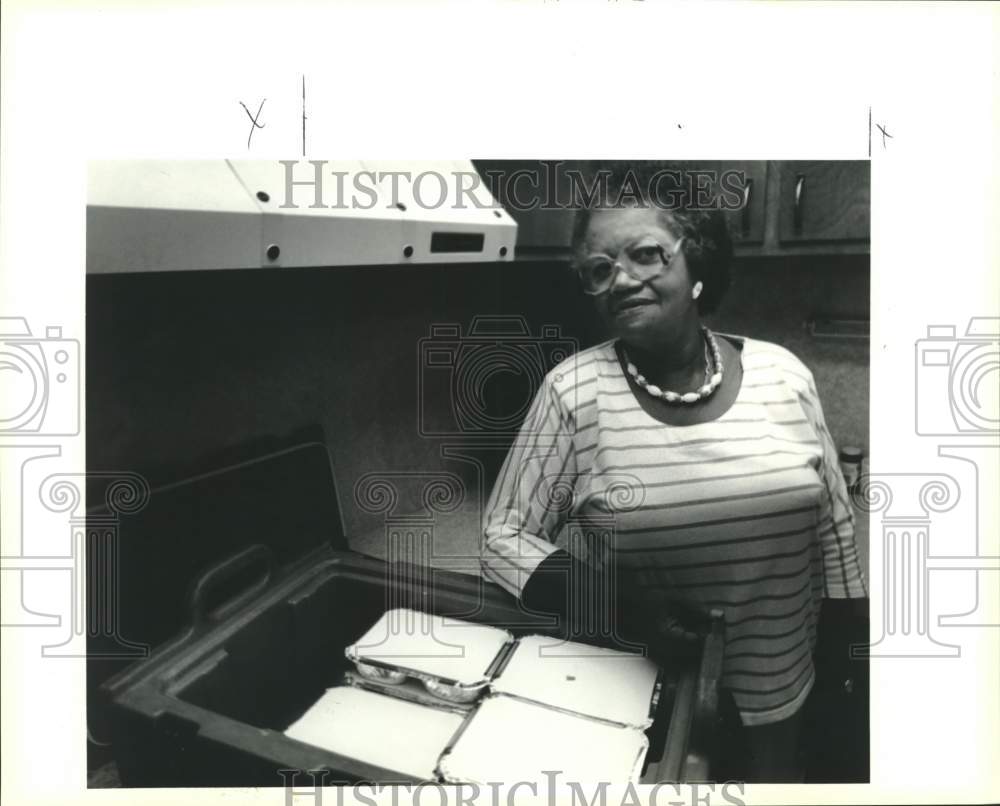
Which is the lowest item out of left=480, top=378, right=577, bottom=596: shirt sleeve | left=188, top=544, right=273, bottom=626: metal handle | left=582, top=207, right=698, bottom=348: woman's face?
left=188, top=544, right=273, bottom=626: metal handle

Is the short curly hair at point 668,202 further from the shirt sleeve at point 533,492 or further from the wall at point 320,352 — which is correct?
the shirt sleeve at point 533,492

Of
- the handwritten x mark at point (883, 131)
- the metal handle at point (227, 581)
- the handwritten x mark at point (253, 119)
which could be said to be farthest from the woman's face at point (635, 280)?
the metal handle at point (227, 581)

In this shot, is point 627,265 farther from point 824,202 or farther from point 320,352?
point 320,352

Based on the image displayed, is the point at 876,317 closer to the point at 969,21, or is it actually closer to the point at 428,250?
the point at 969,21

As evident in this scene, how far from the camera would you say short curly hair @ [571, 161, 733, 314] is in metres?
0.89

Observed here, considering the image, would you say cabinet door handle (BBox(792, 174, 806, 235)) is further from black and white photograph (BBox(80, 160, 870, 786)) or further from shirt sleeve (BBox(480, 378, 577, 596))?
shirt sleeve (BBox(480, 378, 577, 596))

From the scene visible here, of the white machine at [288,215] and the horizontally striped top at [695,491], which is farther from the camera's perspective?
the horizontally striped top at [695,491]

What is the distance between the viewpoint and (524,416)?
0.90 m

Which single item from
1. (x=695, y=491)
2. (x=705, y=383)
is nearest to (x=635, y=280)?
(x=705, y=383)

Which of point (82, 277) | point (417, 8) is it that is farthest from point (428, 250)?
point (82, 277)

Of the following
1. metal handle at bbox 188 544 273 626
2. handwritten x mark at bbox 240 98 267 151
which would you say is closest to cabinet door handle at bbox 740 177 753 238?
handwritten x mark at bbox 240 98 267 151

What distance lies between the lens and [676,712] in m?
0.80

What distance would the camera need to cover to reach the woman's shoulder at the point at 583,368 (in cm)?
90

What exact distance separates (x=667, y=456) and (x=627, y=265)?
21cm
